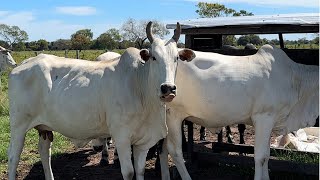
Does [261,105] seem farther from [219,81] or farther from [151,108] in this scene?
[151,108]

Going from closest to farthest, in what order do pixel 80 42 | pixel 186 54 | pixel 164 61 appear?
pixel 164 61 → pixel 186 54 → pixel 80 42

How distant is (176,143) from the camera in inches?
252

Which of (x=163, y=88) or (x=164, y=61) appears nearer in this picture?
(x=163, y=88)

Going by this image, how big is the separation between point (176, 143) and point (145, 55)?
163cm

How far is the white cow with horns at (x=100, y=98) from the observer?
5387 mm

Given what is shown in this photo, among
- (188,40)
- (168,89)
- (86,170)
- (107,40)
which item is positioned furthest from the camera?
(107,40)

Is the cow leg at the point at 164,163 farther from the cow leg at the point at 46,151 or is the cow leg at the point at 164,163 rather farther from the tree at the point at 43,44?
the tree at the point at 43,44

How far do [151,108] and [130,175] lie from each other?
0.81 metres

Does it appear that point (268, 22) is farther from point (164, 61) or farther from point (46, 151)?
point (46, 151)

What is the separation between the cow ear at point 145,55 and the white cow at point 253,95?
99 centimetres

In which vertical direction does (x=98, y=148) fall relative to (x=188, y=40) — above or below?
below

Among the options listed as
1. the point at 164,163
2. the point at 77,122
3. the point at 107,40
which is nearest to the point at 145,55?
the point at 77,122

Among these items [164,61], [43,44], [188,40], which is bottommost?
[43,44]

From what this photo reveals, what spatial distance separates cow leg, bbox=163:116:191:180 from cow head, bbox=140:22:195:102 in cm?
123
